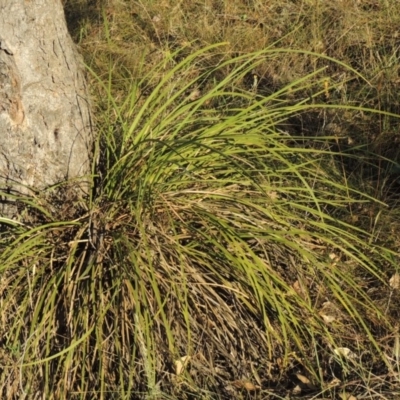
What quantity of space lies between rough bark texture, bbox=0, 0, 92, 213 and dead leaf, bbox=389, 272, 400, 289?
1364 mm

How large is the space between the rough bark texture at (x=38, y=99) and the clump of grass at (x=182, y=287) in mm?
123

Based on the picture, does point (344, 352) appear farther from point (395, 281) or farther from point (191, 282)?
point (191, 282)

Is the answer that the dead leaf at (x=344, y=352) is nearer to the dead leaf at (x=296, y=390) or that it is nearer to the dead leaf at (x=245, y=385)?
the dead leaf at (x=296, y=390)

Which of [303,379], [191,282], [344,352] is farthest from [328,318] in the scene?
[191,282]

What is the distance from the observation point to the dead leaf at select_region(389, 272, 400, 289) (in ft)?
10.6

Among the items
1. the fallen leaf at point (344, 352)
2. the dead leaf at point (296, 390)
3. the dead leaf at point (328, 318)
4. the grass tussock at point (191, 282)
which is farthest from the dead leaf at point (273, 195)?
the dead leaf at point (296, 390)

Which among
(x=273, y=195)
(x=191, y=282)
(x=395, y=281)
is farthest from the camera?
(x=273, y=195)

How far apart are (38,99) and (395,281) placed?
1.65 metres

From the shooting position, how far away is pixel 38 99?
289 cm

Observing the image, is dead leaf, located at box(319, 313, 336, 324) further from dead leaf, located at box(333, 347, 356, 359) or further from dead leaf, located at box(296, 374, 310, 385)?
dead leaf, located at box(296, 374, 310, 385)

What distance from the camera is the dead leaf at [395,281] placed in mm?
3217

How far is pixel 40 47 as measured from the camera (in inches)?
112

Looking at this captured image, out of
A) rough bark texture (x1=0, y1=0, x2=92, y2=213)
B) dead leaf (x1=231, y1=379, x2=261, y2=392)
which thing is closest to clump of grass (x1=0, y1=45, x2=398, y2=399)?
dead leaf (x1=231, y1=379, x2=261, y2=392)

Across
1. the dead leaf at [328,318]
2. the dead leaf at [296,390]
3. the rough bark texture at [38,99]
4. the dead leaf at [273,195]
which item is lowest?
the dead leaf at [296,390]
